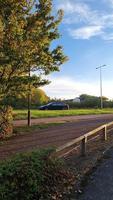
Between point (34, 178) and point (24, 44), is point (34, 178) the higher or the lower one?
A: the lower one

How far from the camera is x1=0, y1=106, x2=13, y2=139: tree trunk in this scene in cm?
2512

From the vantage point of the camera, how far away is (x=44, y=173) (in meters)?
11.8

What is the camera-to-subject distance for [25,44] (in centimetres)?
2453

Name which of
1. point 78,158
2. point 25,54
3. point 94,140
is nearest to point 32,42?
point 25,54

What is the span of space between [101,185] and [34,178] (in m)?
2.48

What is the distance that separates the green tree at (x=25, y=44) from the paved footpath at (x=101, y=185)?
378 inches

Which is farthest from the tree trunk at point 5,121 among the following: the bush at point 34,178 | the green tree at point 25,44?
the bush at point 34,178

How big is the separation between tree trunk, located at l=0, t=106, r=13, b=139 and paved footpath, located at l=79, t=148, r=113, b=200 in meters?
9.50

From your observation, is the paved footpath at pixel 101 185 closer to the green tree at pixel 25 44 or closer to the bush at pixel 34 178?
the bush at pixel 34 178

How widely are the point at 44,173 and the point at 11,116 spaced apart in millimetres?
14604

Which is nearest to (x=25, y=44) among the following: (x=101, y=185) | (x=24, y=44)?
(x=24, y=44)

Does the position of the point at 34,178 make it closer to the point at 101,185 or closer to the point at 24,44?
the point at 101,185

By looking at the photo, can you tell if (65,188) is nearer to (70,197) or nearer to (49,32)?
(70,197)

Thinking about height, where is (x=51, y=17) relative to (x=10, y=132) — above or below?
above
